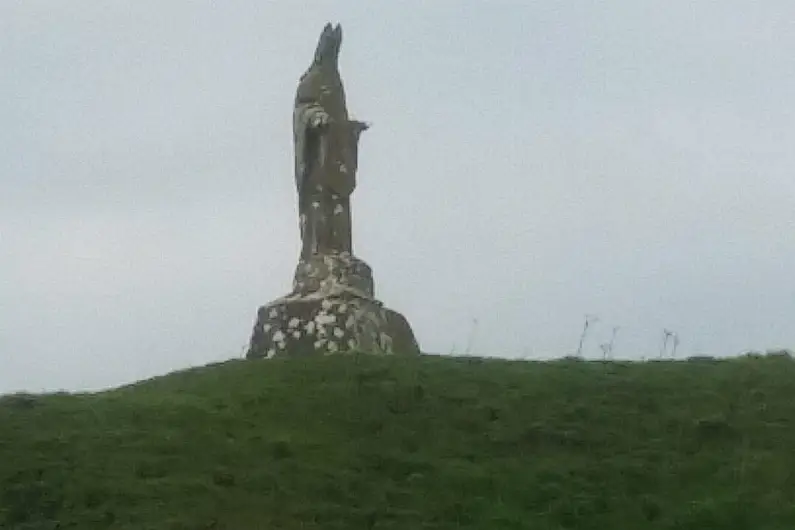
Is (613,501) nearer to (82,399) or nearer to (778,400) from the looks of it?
(778,400)

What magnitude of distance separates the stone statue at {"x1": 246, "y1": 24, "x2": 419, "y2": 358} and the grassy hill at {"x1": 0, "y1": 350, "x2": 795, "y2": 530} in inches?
36.7

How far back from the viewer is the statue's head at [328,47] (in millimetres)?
16906

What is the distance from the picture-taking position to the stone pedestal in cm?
1524

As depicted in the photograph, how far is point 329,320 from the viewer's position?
15.3m

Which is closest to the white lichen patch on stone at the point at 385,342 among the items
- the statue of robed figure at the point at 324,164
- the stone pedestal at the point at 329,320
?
the stone pedestal at the point at 329,320

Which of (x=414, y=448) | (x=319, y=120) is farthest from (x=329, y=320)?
(x=414, y=448)

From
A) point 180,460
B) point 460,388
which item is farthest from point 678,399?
point 180,460

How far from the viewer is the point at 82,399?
13891 millimetres

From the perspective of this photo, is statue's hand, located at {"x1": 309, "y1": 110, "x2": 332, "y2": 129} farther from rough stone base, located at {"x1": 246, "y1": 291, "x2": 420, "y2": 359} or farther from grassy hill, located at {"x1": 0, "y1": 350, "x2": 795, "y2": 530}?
grassy hill, located at {"x1": 0, "y1": 350, "x2": 795, "y2": 530}

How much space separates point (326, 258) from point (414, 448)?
3822 mm

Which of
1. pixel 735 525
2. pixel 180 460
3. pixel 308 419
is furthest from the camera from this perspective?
pixel 308 419

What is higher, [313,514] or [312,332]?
[312,332]

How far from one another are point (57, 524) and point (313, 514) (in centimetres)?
185

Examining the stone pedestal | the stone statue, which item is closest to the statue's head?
the stone statue
